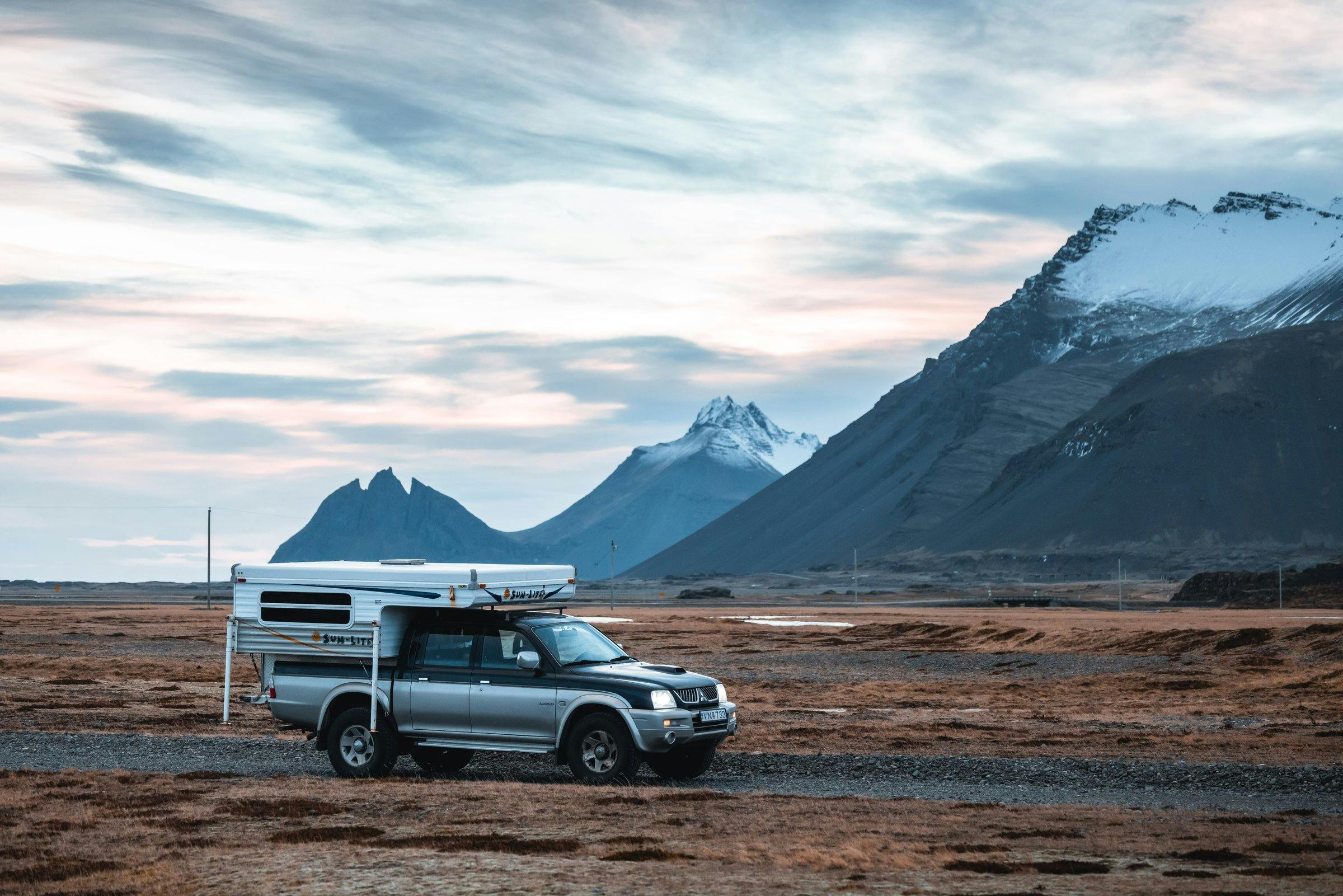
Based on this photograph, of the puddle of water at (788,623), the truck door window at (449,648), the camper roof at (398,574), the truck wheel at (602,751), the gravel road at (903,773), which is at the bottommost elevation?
the puddle of water at (788,623)

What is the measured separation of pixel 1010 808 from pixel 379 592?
8852mm

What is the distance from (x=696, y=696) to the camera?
1973 cm

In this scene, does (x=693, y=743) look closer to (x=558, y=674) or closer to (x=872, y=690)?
(x=558, y=674)

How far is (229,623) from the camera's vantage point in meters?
20.7

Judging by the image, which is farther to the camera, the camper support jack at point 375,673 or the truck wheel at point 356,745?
the truck wheel at point 356,745

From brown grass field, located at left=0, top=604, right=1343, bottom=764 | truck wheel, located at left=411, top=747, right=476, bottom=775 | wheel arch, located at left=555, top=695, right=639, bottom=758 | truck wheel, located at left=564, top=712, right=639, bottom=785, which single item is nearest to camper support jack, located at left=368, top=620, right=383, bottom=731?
truck wheel, located at left=411, top=747, right=476, bottom=775

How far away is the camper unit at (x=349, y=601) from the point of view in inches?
781

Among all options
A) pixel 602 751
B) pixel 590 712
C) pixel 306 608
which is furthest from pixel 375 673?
pixel 602 751

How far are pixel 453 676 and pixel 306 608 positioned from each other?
234 cm

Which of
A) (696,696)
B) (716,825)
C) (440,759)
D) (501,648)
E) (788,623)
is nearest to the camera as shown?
(716,825)

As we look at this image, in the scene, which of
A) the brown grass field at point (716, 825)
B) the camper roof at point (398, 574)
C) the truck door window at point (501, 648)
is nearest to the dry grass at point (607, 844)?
the brown grass field at point (716, 825)

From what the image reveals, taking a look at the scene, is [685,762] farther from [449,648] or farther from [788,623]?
[788,623]

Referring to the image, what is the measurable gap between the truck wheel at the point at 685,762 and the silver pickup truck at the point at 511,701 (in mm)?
19

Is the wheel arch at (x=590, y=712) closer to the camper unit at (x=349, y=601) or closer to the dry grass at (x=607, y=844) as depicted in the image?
the dry grass at (x=607, y=844)
